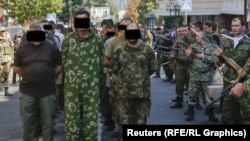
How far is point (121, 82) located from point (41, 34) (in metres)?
1.23

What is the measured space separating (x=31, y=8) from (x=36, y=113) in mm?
30300

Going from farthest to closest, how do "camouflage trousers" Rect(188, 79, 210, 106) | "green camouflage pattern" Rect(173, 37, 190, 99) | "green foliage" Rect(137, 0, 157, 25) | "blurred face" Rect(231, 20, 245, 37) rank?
"green foliage" Rect(137, 0, 157, 25), "green camouflage pattern" Rect(173, 37, 190, 99), "camouflage trousers" Rect(188, 79, 210, 106), "blurred face" Rect(231, 20, 245, 37)

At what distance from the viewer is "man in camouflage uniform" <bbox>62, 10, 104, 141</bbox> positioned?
7367 mm

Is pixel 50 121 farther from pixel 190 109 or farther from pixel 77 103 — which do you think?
pixel 190 109

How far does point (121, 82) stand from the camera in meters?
7.67

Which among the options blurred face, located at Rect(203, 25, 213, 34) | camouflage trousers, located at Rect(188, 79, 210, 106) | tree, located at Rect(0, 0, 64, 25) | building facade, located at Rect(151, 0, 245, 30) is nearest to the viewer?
camouflage trousers, located at Rect(188, 79, 210, 106)

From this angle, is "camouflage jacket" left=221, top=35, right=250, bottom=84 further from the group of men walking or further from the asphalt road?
the asphalt road

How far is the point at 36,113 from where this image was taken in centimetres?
760

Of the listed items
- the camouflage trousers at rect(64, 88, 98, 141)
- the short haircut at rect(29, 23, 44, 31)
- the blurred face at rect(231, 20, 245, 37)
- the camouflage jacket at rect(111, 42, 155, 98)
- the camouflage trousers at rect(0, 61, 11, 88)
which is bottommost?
the camouflage trousers at rect(0, 61, 11, 88)

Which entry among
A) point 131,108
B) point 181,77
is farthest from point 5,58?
point 131,108

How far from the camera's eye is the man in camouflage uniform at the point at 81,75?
290 inches

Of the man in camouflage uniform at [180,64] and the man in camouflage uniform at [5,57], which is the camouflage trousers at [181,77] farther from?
the man in camouflage uniform at [5,57]

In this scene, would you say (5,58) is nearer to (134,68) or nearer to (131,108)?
(131,108)

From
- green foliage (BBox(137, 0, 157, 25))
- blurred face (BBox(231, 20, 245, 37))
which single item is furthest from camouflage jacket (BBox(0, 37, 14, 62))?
green foliage (BBox(137, 0, 157, 25))
